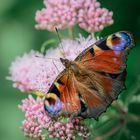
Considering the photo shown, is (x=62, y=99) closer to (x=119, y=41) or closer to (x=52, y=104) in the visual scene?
(x=52, y=104)

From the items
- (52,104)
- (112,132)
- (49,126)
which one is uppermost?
(52,104)

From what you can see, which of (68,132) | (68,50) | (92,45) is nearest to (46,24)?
(68,50)

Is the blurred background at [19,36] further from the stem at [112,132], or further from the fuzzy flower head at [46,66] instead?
the fuzzy flower head at [46,66]

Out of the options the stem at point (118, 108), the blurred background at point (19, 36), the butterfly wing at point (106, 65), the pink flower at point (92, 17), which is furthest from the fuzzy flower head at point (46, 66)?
the blurred background at point (19, 36)

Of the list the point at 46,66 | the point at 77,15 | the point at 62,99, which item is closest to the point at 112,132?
the point at 46,66

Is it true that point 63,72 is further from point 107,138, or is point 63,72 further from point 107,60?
point 107,138

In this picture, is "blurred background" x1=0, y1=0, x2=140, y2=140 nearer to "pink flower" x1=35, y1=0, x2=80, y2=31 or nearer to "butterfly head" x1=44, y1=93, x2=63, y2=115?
"pink flower" x1=35, y1=0, x2=80, y2=31
